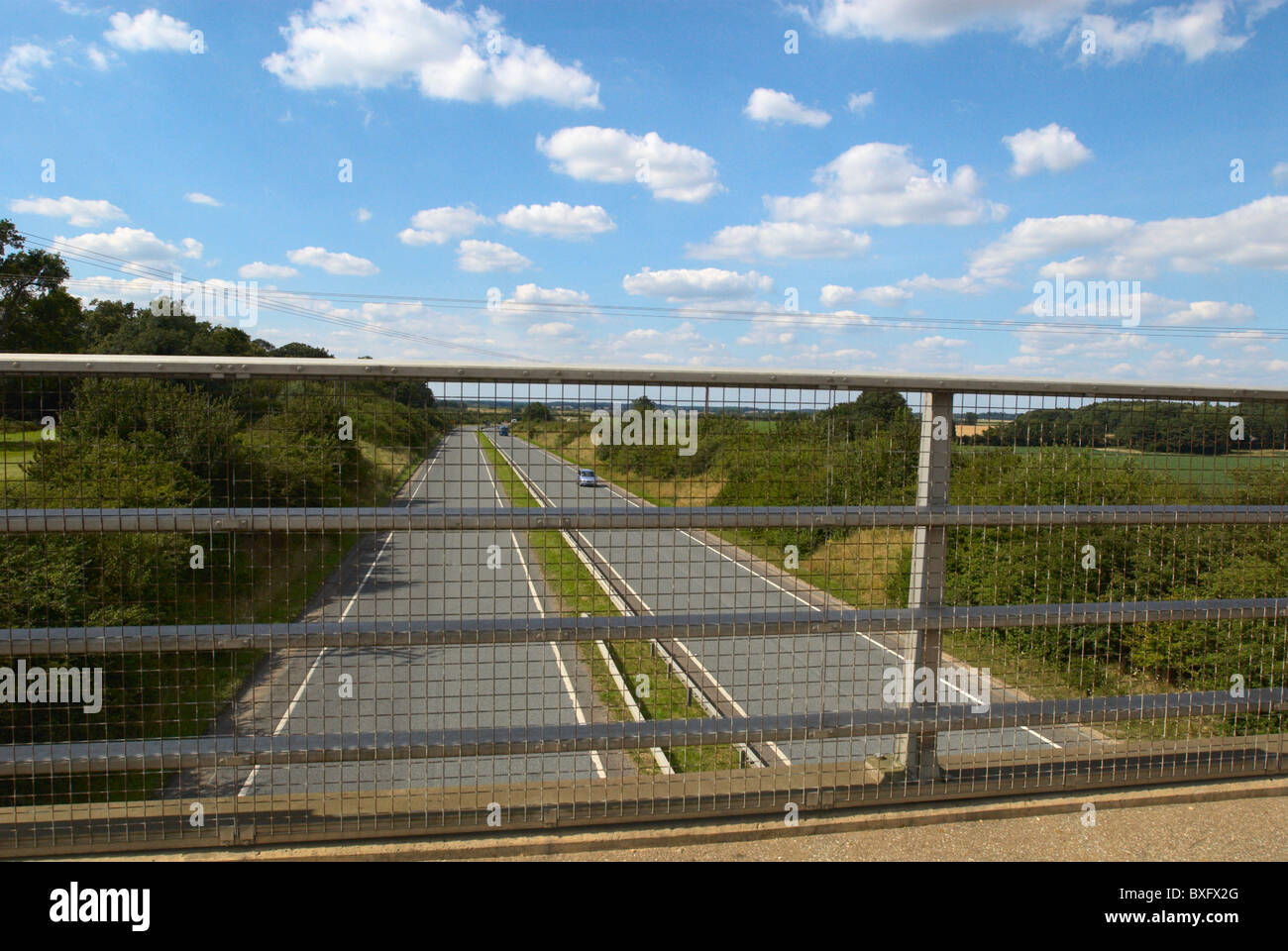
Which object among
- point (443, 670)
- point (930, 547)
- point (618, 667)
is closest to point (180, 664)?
point (618, 667)

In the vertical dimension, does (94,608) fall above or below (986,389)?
below

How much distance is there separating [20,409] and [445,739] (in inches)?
78.1

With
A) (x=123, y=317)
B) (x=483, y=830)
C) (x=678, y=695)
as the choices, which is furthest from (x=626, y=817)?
(x=123, y=317)

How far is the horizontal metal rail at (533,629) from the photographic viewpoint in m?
2.88

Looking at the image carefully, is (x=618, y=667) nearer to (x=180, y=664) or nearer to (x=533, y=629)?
(x=533, y=629)

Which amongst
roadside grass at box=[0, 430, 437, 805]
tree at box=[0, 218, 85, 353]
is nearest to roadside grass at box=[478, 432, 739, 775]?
roadside grass at box=[0, 430, 437, 805]

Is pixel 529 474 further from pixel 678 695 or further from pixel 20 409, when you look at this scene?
pixel 678 695

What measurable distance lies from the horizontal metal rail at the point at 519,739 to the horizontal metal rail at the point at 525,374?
4.35 feet

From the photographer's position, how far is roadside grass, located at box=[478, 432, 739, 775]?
123 inches

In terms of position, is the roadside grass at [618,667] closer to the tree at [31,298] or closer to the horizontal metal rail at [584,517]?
the horizontal metal rail at [584,517]

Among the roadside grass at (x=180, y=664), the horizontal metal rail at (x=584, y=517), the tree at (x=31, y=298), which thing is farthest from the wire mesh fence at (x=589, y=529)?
the tree at (x=31, y=298)

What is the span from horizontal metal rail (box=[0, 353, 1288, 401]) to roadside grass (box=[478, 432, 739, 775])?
0.33m

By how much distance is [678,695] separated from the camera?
44.2ft

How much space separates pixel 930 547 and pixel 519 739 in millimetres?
1834
